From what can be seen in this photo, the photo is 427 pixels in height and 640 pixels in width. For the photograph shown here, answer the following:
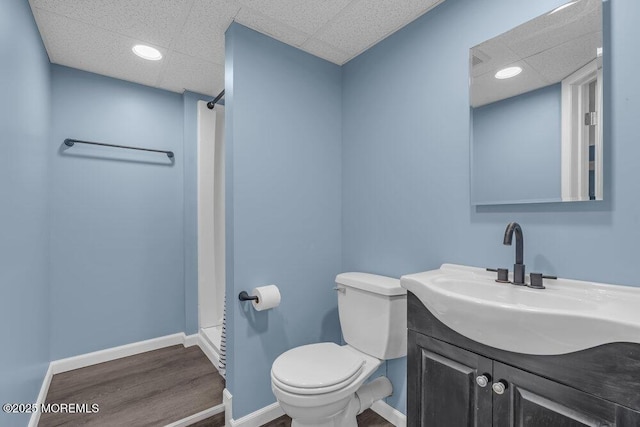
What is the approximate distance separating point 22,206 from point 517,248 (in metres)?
2.24

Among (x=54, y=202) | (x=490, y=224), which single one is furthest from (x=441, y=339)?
(x=54, y=202)

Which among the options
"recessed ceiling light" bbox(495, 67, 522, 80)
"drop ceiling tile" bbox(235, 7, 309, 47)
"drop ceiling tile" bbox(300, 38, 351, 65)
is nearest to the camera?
"recessed ceiling light" bbox(495, 67, 522, 80)

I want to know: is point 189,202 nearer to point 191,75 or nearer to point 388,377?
point 191,75

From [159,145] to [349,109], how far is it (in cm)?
170

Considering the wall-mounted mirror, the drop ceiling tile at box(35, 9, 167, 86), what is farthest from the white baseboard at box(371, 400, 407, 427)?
the drop ceiling tile at box(35, 9, 167, 86)

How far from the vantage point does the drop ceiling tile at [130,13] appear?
1.52 metres

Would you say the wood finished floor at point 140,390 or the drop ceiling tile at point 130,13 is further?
the wood finished floor at point 140,390

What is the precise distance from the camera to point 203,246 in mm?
2689

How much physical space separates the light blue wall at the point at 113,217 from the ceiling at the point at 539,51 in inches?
96.3

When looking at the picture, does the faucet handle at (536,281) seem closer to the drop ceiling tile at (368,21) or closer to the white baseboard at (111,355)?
the drop ceiling tile at (368,21)

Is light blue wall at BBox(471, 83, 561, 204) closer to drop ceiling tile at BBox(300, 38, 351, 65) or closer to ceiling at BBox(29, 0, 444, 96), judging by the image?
ceiling at BBox(29, 0, 444, 96)

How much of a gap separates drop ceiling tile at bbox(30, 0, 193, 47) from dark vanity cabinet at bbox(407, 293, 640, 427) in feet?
6.17

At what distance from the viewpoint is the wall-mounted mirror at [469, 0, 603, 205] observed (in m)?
1.06

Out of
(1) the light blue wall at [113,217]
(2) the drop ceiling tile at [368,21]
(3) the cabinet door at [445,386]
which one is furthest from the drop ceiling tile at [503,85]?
(1) the light blue wall at [113,217]
